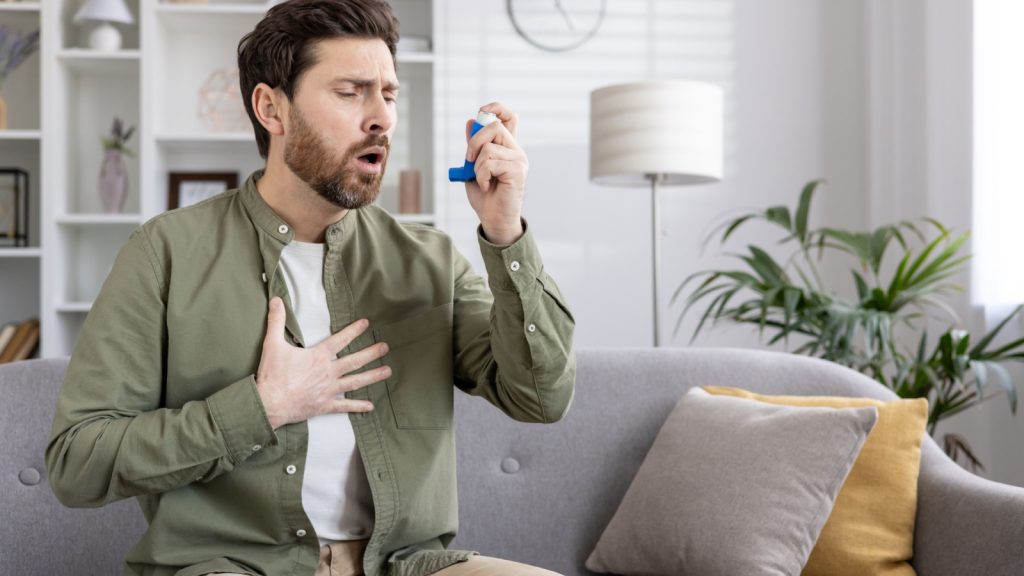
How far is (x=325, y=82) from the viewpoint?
1.46m

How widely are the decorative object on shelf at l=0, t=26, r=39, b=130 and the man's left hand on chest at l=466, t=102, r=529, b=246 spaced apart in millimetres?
2815

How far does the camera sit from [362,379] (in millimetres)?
1436

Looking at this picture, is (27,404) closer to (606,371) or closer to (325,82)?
(325,82)

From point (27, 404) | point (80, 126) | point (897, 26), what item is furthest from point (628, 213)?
point (27, 404)

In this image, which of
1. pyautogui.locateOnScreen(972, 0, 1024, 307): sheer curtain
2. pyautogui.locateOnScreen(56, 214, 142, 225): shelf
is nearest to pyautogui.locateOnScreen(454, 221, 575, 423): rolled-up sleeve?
pyautogui.locateOnScreen(972, 0, 1024, 307): sheer curtain

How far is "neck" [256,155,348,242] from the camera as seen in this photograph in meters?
1.49

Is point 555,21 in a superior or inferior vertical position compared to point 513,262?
superior

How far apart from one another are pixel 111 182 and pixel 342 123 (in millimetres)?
2431

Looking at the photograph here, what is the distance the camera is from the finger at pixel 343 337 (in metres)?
1.42

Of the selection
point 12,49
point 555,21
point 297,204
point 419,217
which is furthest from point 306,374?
point 12,49

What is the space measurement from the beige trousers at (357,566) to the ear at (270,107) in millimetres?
593

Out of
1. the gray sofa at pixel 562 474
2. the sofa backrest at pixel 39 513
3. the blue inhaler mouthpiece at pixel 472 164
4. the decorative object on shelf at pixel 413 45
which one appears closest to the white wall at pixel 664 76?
the decorative object on shelf at pixel 413 45

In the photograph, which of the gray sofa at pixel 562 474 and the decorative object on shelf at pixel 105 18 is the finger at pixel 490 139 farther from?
the decorative object on shelf at pixel 105 18

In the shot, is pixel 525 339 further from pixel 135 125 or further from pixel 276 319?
pixel 135 125
